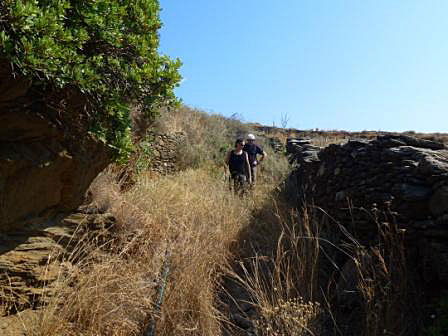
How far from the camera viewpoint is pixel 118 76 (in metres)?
3.42

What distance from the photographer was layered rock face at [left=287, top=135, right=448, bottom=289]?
3.09 metres

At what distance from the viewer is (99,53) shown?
3.26 m

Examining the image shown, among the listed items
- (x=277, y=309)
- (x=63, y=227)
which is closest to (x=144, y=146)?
(x=63, y=227)

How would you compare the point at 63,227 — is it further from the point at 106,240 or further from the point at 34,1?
the point at 34,1

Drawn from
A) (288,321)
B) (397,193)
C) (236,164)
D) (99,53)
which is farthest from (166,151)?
(288,321)

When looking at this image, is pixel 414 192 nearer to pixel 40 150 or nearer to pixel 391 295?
pixel 391 295

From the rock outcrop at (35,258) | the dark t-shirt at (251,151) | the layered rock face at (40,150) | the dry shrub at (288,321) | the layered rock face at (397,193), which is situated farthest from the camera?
the dark t-shirt at (251,151)

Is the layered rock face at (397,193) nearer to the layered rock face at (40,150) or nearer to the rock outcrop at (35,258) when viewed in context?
the layered rock face at (40,150)

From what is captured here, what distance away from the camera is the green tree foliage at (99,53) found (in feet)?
7.36

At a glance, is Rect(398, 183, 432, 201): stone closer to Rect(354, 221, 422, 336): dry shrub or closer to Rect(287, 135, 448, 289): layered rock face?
Rect(287, 135, 448, 289): layered rock face

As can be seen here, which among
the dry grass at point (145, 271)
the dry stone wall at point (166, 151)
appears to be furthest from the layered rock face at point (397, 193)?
the dry stone wall at point (166, 151)

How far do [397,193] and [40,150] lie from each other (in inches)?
133

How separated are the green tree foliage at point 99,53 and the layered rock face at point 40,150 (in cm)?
15

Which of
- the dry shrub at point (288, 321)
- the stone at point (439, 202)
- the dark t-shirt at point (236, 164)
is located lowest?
the dry shrub at point (288, 321)
